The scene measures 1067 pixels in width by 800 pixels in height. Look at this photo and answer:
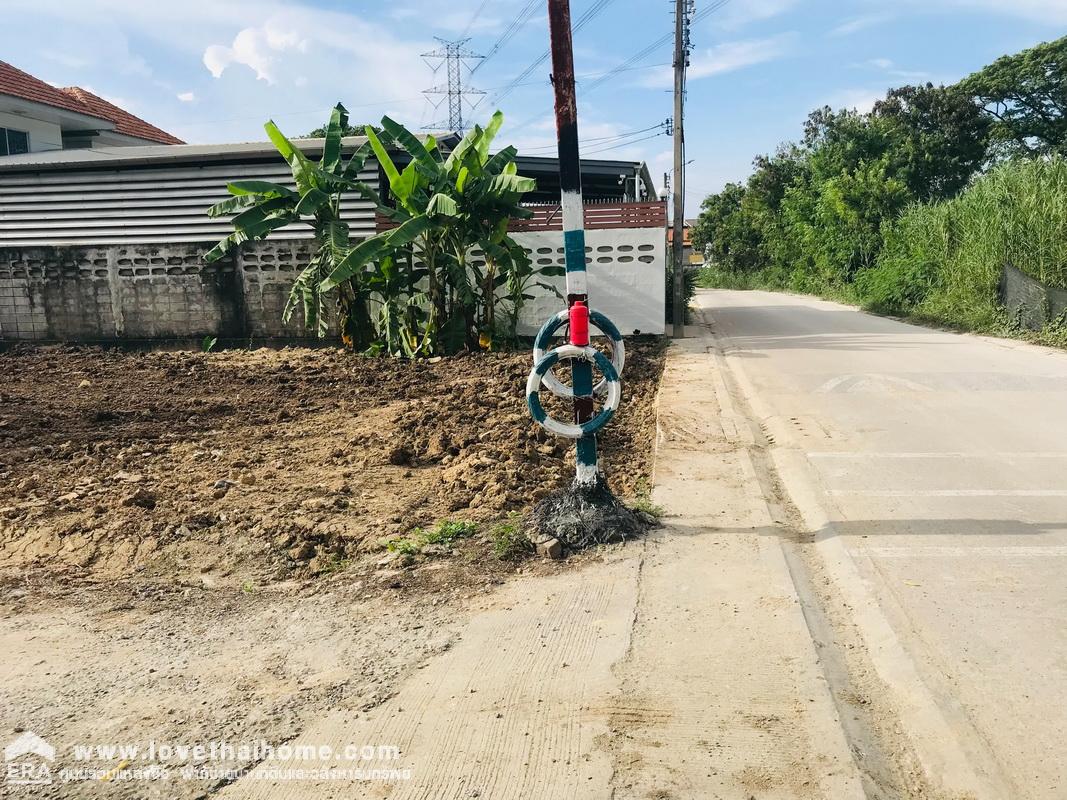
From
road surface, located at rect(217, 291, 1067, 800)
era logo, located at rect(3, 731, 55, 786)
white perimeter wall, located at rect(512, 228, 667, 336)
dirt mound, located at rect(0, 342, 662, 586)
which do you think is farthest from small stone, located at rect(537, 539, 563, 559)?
white perimeter wall, located at rect(512, 228, 667, 336)

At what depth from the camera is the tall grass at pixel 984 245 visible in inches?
614

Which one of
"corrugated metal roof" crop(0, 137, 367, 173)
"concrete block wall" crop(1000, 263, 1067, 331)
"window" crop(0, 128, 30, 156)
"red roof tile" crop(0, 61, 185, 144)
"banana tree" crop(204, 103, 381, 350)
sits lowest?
"concrete block wall" crop(1000, 263, 1067, 331)

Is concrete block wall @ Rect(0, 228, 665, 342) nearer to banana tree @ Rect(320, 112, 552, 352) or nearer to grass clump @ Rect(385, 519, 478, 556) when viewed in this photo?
banana tree @ Rect(320, 112, 552, 352)

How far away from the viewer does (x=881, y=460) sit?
679 centimetres

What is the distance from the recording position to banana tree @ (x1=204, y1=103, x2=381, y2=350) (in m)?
12.8

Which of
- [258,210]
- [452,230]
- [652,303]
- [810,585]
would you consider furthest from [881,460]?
[258,210]

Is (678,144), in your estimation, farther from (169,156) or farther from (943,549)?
(943,549)

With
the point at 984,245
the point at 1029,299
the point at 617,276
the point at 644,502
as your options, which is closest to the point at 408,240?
the point at 617,276

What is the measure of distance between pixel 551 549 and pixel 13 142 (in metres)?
23.5

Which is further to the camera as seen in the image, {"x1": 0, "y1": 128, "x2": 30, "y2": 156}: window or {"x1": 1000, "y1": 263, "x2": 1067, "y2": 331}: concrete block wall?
{"x1": 0, "y1": 128, "x2": 30, "y2": 156}: window

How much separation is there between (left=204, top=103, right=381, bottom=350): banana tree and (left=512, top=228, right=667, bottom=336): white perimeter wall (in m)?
3.01

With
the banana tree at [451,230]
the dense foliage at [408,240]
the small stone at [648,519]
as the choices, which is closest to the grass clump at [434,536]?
the small stone at [648,519]

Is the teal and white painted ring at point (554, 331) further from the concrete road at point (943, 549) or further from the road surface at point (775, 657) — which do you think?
the concrete road at point (943, 549)

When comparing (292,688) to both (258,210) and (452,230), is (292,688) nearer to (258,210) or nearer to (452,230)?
(452,230)
